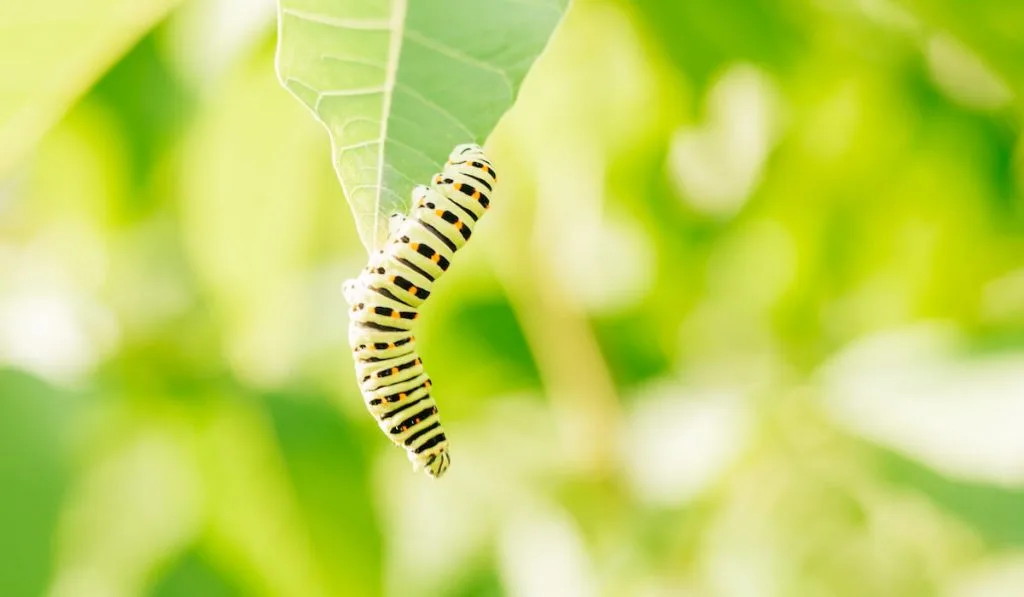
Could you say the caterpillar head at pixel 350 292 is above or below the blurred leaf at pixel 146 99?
below

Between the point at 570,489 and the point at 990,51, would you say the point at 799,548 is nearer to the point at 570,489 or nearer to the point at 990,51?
the point at 570,489

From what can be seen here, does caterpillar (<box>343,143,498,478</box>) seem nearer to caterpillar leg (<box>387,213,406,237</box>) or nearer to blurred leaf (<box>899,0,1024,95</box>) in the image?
caterpillar leg (<box>387,213,406,237</box>)

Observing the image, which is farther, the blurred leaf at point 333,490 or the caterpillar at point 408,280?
the blurred leaf at point 333,490

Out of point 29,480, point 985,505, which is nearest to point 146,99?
point 29,480

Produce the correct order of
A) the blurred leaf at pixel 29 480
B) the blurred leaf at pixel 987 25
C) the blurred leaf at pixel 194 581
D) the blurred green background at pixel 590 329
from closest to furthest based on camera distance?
1. the blurred leaf at pixel 987 25
2. the blurred leaf at pixel 29 480
3. the blurred green background at pixel 590 329
4. the blurred leaf at pixel 194 581

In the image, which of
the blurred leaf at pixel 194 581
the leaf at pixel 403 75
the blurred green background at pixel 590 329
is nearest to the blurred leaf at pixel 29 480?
the blurred green background at pixel 590 329

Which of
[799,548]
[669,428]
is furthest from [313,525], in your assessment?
[799,548]

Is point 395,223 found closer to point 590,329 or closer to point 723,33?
point 723,33

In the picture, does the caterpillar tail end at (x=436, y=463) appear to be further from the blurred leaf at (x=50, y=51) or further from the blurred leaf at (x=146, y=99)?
the blurred leaf at (x=146, y=99)
